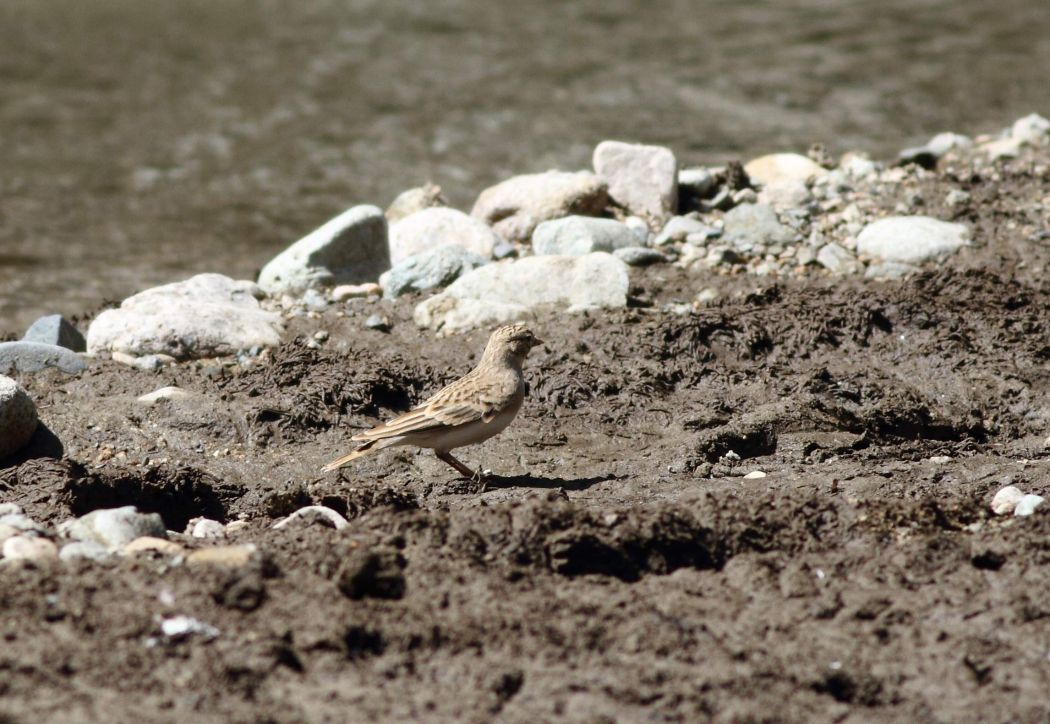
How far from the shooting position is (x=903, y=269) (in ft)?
33.1

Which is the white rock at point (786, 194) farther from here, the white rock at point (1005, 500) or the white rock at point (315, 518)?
the white rock at point (315, 518)

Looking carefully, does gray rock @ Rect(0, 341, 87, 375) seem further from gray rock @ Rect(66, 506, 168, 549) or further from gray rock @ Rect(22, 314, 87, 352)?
gray rock @ Rect(66, 506, 168, 549)

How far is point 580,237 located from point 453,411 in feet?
12.1

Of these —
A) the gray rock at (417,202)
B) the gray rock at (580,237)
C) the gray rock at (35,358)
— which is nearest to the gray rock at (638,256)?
the gray rock at (580,237)

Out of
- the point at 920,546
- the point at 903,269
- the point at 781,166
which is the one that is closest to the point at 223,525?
the point at 920,546

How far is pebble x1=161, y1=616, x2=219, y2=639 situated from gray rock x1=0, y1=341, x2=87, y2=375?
14.3ft

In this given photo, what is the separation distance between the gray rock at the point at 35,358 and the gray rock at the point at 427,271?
2.38 meters

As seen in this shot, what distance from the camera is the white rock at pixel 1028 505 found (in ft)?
19.7

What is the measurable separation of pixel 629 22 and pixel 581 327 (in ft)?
43.9

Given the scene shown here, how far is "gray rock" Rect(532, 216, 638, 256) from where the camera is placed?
10.4m

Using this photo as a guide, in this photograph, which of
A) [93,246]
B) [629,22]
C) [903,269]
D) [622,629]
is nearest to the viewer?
[622,629]

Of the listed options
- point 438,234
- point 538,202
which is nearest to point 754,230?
point 538,202

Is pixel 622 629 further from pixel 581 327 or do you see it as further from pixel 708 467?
pixel 581 327

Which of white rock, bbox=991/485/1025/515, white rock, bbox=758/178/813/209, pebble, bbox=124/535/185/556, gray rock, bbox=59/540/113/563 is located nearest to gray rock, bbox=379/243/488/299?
white rock, bbox=758/178/813/209
